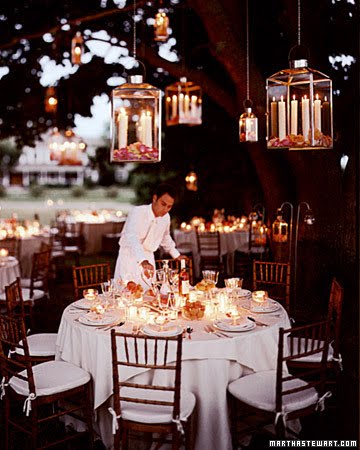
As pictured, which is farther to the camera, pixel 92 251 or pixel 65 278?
pixel 92 251

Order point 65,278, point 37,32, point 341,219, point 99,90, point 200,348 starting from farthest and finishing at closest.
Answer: point 65,278
point 99,90
point 37,32
point 341,219
point 200,348

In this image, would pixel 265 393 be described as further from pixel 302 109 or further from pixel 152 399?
pixel 302 109

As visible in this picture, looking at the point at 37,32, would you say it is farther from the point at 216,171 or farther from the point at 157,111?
the point at 157,111

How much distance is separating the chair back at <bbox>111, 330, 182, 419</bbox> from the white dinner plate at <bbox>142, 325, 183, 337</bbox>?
0.05m

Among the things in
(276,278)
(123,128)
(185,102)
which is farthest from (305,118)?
(185,102)

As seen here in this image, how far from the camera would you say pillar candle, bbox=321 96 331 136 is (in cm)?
413

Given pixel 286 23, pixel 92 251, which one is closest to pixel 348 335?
pixel 286 23

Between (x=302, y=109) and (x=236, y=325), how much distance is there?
157 cm

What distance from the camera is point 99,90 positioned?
954 centimetres

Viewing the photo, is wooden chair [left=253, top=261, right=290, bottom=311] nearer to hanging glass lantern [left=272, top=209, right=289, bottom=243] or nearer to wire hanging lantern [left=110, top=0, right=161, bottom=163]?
hanging glass lantern [left=272, top=209, right=289, bottom=243]

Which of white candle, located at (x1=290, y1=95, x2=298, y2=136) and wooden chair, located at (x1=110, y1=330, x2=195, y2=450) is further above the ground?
white candle, located at (x1=290, y1=95, x2=298, y2=136)

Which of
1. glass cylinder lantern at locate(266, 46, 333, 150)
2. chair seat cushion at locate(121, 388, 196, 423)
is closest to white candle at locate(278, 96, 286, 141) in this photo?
glass cylinder lantern at locate(266, 46, 333, 150)

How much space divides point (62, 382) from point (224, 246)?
6.35 metres

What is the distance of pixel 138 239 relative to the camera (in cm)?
546
